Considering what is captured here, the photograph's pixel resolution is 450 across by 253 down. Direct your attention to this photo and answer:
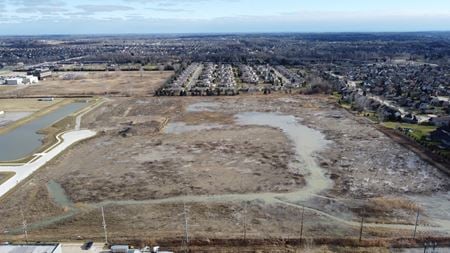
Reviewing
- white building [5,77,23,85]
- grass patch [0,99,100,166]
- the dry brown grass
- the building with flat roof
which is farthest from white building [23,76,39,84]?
the dry brown grass

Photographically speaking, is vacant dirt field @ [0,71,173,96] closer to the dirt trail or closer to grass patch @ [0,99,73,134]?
grass patch @ [0,99,73,134]

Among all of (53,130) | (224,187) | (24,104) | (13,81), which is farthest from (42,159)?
(13,81)

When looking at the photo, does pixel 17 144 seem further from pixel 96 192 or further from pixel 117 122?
pixel 96 192

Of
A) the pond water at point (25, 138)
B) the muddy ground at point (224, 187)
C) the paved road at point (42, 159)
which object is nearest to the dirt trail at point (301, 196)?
the muddy ground at point (224, 187)

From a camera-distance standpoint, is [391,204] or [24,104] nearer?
[391,204]

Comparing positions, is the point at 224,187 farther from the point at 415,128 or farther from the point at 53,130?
the point at 415,128
